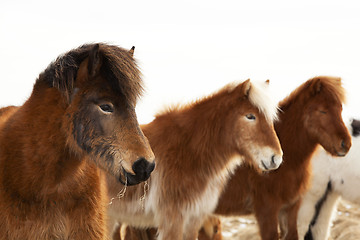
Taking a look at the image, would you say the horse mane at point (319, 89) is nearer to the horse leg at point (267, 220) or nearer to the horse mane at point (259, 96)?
the horse mane at point (259, 96)

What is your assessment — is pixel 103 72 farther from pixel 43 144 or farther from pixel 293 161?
pixel 293 161

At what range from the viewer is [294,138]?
5.84 m

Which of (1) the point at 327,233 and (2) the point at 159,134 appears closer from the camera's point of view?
(2) the point at 159,134

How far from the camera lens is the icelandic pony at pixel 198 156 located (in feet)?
15.6

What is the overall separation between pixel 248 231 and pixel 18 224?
5.86 meters

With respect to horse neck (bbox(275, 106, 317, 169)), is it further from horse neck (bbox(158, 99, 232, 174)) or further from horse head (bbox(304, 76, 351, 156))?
horse neck (bbox(158, 99, 232, 174))

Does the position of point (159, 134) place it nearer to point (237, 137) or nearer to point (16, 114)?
point (237, 137)

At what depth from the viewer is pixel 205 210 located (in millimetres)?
4824

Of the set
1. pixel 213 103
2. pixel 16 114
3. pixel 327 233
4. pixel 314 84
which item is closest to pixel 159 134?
pixel 213 103

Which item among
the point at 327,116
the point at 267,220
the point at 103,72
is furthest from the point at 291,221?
the point at 103,72

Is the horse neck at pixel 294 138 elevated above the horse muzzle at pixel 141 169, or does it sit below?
below

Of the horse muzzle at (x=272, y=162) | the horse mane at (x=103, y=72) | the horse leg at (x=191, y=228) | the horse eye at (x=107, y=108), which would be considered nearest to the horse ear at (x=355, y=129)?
the horse muzzle at (x=272, y=162)

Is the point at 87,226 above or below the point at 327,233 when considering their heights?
above

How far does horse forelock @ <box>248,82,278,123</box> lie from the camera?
15.8ft
